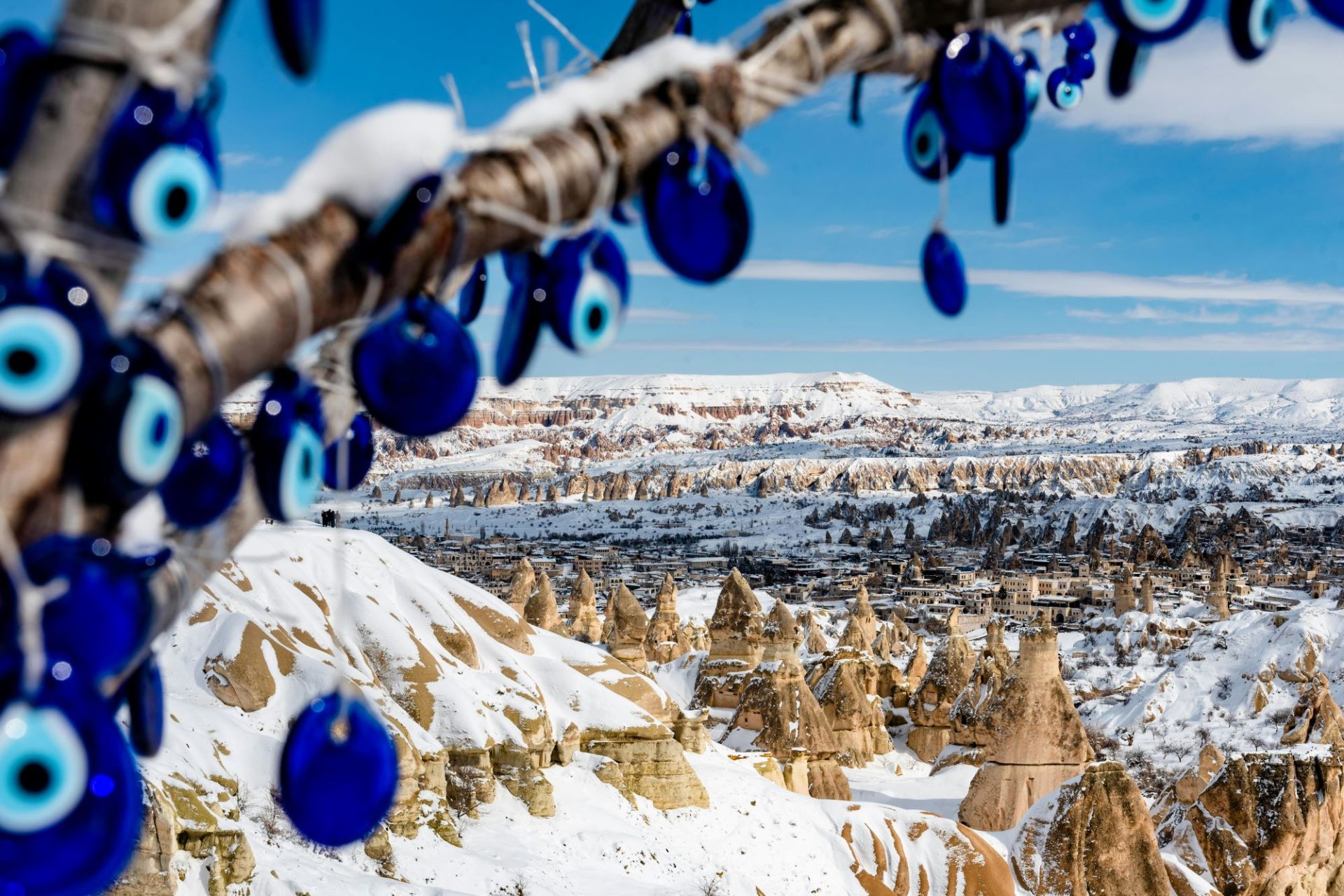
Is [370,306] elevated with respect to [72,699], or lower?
elevated

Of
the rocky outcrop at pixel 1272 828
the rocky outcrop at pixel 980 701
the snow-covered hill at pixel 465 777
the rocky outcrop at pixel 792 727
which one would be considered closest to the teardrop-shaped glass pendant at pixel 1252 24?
the snow-covered hill at pixel 465 777

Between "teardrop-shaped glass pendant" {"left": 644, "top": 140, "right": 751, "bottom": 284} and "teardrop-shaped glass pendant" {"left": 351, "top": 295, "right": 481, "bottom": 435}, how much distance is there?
10.7 inches

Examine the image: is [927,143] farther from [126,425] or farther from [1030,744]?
[1030,744]

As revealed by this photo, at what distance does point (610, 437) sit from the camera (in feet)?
648

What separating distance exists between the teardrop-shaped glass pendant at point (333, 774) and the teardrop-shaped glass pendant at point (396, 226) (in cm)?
54

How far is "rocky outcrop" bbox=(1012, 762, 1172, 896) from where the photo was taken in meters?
11.5

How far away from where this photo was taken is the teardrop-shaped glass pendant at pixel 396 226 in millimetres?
1113

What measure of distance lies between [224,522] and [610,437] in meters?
196

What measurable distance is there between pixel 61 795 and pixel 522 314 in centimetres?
72

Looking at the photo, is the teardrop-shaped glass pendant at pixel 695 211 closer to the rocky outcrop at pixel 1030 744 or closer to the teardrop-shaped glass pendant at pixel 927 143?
the teardrop-shaped glass pendant at pixel 927 143

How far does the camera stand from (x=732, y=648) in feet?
89.1

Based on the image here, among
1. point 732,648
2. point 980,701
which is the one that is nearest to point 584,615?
point 732,648

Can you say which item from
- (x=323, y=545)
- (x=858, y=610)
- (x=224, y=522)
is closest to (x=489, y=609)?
(x=323, y=545)

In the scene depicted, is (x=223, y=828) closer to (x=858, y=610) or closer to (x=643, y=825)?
(x=643, y=825)
